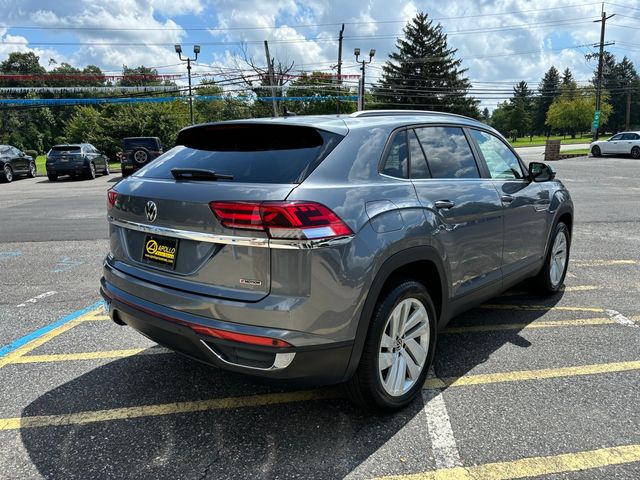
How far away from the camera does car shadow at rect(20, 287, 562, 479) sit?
2.43 meters

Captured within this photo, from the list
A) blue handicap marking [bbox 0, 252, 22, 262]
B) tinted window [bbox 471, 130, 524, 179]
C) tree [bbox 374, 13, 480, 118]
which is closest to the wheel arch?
tinted window [bbox 471, 130, 524, 179]

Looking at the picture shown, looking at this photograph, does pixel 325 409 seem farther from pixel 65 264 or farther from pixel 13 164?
pixel 13 164

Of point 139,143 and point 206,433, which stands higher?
point 139,143

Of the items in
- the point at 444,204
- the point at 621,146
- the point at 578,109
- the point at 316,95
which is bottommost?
the point at 444,204

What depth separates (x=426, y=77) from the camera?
5962cm

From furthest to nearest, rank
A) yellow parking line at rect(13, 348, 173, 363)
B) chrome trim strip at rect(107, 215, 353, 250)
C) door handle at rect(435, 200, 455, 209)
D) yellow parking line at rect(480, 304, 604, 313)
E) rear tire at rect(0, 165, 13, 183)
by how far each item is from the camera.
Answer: rear tire at rect(0, 165, 13, 183) → yellow parking line at rect(480, 304, 604, 313) → yellow parking line at rect(13, 348, 173, 363) → door handle at rect(435, 200, 455, 209) → chrome trim strip at rect(107, 215, 353, 250)

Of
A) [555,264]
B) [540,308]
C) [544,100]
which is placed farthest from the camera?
[544,100]

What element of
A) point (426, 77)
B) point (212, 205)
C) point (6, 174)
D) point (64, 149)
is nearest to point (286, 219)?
point (212, 205)

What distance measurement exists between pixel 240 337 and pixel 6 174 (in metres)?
23.2

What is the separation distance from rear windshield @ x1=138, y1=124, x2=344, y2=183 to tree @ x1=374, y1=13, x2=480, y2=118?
58.5 meters

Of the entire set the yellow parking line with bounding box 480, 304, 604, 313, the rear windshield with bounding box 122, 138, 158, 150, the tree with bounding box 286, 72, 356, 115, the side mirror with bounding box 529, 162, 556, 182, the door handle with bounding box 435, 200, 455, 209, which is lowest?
the yellow parking line with bounding box 480, 304, 604, 313

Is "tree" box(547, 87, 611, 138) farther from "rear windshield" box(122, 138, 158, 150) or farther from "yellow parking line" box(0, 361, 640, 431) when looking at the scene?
"yellow parking line" box(0, 361, 640, 431)

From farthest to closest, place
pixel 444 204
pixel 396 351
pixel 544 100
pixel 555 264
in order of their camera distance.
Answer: pixel 544 100
pixel 555 264
pixel 444 204
pixel 396 351

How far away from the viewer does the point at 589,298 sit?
16.5 ft
